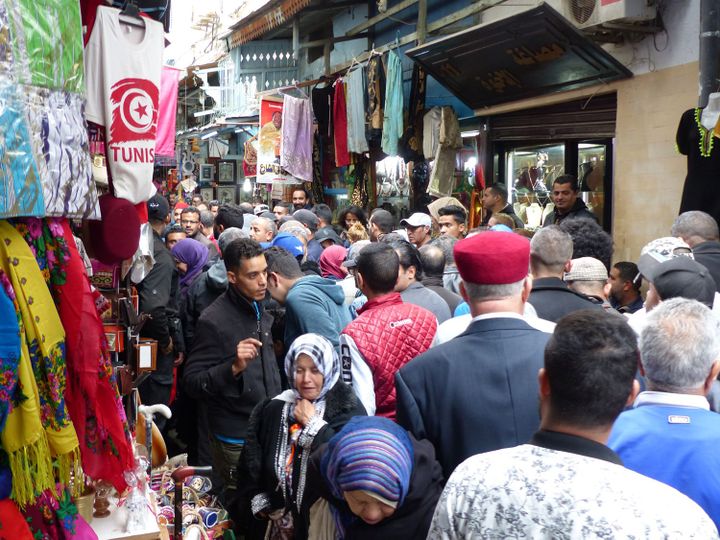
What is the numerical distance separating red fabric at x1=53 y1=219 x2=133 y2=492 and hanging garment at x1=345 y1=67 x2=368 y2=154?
9.86 meters

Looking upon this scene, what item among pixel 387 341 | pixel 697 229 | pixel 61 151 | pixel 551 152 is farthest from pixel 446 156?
pixel 61 151

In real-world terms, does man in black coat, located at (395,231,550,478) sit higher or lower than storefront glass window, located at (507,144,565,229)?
lower

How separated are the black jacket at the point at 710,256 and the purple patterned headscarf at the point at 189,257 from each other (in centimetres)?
435

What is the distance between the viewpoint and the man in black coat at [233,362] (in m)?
4.46

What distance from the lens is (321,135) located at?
14.2 metres

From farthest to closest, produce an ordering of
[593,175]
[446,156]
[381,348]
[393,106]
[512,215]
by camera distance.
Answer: [393,106] < [446,156] < [593,175] < [512,215] < [381,348]

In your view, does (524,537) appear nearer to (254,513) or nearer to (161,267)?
(254,513)

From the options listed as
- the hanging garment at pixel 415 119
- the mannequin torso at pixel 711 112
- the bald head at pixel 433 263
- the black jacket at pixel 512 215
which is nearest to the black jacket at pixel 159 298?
the bald head at pixel 433 263

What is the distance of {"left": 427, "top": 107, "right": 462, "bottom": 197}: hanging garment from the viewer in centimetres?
1079

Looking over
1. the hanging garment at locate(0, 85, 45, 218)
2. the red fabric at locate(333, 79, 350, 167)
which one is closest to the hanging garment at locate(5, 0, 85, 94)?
the hanging garment at locate(0, 85, 45, 218)

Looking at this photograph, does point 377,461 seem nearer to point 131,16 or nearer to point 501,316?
point 501,316

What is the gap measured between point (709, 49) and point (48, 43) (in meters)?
5.79

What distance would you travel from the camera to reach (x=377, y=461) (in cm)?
267

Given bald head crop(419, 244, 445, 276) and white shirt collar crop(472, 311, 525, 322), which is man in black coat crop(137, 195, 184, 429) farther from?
white shirt collar crop(472, 311, 525, 322)
